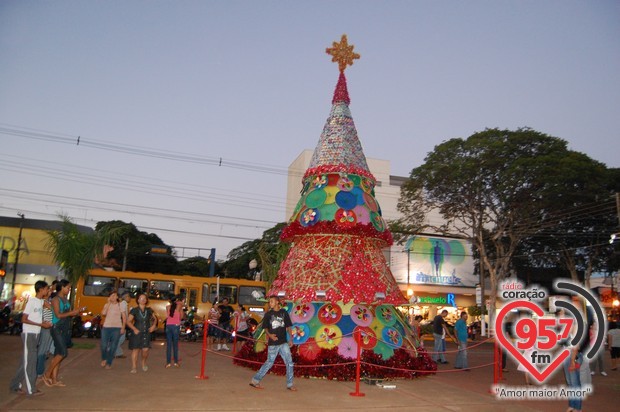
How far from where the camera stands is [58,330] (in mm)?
8023

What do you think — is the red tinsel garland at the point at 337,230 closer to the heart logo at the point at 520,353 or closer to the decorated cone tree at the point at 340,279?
the decorated cone tree at the point at 340,279

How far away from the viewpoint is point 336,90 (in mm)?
13062

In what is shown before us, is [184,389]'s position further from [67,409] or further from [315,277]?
[315,277]

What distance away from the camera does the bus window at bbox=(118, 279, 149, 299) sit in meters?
22.8

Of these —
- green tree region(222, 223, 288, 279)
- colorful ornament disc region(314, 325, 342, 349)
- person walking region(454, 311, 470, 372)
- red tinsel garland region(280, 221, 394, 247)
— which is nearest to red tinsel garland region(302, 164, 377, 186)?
red tinsel garland region(280, 221, 394, 247)

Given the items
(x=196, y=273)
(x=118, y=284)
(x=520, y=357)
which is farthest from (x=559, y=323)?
(x=196, y=273)

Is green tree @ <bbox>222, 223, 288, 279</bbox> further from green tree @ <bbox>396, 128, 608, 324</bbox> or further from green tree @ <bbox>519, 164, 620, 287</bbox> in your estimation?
green tree @ <bbox>519, 164, 620, 287</bbox>

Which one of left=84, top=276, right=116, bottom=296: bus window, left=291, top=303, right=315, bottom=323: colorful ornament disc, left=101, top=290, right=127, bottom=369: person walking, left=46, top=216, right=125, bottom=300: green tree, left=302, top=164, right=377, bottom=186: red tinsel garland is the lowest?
left=101, top=290, right=127, bottom=369: person walking

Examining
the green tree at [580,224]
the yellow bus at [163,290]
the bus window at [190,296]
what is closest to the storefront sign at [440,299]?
the green tree at [580,224]

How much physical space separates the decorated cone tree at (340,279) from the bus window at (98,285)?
13416mm

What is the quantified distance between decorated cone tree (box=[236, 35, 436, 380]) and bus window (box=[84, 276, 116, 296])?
13.4 meters

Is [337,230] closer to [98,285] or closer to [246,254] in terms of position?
[98,285]

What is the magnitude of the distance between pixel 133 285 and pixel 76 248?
630cm

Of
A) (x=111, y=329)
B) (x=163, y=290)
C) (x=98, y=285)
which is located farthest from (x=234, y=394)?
(x=98, y=285)
